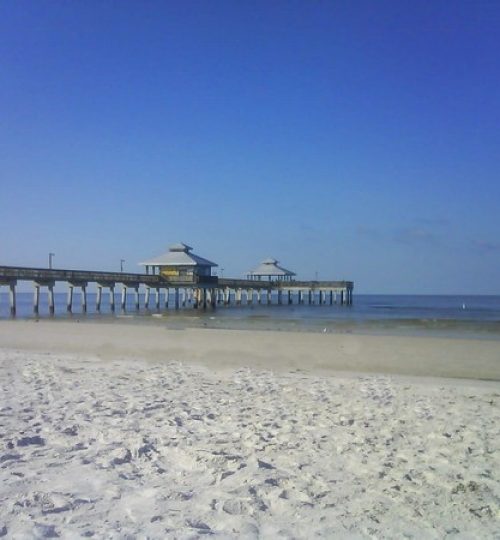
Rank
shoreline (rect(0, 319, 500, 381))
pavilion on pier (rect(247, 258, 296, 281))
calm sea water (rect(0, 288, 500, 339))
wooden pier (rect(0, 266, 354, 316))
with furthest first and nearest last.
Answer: pavilion on pier (rect(247, 258, 296, 281)), wooden pier (rect(0, 266, 354, 316)), calm sea water (rect(0, 288, 500, 339)), shoreline (rect(0, 319, 500, 381))

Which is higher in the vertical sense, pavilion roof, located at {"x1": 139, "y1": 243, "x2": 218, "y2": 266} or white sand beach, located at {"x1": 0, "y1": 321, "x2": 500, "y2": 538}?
pavilion roof, located at {"x1": 139, "y1": 243, "x2": 218, "y2": 266}

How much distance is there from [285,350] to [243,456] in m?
10.2

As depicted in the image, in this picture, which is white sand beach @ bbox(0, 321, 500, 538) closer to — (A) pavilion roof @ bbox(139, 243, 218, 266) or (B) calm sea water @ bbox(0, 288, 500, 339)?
(B) calm sea water @ bbox(0, 288, 500, 339)

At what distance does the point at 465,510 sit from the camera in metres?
3.40

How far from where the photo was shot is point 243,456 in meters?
4.39

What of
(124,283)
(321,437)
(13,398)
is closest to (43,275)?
(124,283)

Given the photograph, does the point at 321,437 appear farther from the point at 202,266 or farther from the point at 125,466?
the point at 202,266

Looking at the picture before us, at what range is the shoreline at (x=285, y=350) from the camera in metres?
11.6

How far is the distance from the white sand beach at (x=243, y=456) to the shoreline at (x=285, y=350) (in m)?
2.37

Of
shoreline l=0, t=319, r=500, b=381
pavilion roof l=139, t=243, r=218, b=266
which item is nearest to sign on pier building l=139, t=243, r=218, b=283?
pavilion roof l=139, t=243, r=218, b=266

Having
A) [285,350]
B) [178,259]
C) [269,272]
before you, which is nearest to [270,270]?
[269,272]

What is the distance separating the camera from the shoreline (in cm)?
1157

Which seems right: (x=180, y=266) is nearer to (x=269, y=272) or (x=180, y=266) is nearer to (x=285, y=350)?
(x=269, y=272)

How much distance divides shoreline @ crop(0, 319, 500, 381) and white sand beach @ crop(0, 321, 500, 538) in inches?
93.1
